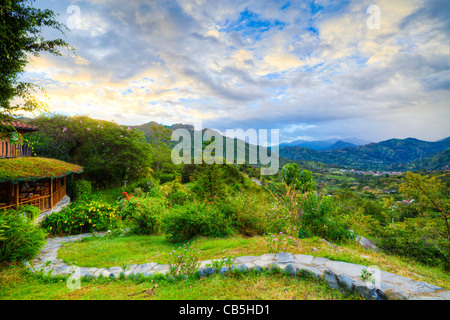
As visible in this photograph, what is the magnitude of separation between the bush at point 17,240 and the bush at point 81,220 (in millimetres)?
2365

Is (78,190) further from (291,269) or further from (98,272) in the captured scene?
(291,269)

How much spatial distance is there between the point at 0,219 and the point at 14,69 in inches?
153

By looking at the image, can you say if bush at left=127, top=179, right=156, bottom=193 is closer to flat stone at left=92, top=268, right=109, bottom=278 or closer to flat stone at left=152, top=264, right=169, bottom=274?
flat stone at left=92, top=268, right=109, bottom=278

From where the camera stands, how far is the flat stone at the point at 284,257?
3.49 metres

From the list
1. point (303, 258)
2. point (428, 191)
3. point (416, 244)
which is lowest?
point (416, 244)

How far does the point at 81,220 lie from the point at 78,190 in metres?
6.93

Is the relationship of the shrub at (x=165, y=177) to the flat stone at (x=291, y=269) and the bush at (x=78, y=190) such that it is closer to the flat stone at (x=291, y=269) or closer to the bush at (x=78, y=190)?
the bush at (x=78, y=190)

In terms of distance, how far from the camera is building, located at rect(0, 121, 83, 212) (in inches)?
282

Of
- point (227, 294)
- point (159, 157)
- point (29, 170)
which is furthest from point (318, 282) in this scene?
point (159, 157)

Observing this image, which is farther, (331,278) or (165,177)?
(165,177)

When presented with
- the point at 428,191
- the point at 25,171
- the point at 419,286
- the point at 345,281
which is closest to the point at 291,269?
the point at 345,281

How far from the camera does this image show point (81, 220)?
7.32 m

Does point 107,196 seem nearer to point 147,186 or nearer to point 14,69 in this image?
point 147,186

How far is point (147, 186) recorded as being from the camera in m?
14.4
